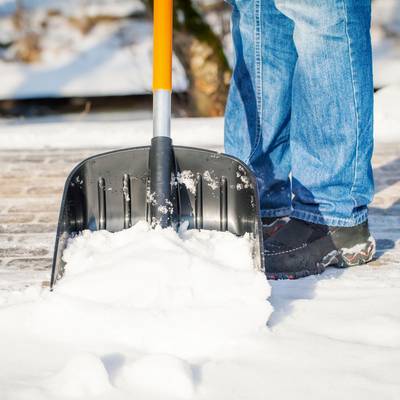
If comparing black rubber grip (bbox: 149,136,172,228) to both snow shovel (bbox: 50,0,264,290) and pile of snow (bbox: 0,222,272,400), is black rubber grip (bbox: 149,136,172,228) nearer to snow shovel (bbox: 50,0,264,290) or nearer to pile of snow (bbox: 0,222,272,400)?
snow shovel (bbox: 50,0,264,290)

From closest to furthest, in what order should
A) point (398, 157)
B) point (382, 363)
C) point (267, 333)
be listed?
point (382, 363)
point (267, 333)
point (398, 157)

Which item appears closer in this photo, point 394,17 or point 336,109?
point 336,109

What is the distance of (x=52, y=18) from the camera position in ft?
35.2

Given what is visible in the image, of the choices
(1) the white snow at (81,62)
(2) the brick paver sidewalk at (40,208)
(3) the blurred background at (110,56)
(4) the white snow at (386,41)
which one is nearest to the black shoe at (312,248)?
Result: (2) the brick paver sidewalk at (40,208)

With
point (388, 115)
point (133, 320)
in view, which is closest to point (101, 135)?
point (388, 115)

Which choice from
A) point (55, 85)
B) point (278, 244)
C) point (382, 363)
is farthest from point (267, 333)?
point (55, 85)

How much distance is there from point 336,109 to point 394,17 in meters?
9.10

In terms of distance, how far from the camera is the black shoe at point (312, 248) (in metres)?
2.44

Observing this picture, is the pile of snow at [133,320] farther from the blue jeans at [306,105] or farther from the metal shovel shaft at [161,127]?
the blue jeans at [306,105]

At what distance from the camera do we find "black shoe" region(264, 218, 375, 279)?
2441 mm

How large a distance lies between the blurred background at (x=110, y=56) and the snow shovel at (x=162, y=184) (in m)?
3.70

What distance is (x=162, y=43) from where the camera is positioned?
2.29m

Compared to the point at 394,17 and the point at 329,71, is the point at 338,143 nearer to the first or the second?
the point at 329,71

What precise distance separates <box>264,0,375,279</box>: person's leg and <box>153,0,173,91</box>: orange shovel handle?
30cm
